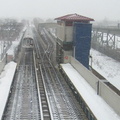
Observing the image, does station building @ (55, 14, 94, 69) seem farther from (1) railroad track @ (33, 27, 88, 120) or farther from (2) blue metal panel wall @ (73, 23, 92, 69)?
(1) railroad track @ (33, 27, 88, 120)

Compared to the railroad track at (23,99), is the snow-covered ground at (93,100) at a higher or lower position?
higher

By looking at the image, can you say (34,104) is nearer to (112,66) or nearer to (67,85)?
(67,85)

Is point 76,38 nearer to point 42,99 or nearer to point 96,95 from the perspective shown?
point 42,99

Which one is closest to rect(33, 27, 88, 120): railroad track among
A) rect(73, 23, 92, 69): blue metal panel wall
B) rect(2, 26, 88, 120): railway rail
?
rect(2, 26, 88, 120): railway rail

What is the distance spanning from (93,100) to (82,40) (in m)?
11.0

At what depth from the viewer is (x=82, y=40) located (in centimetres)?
2345

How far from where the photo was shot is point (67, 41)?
2420 centimetres

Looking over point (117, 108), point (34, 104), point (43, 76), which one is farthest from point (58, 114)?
point (43, 76)

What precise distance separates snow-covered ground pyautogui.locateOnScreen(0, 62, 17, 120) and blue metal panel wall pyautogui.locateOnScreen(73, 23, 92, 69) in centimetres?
570

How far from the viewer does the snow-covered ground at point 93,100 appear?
11000 mm

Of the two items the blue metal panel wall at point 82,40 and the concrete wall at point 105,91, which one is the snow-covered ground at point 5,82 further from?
the blue metal panel wall at point 82,40

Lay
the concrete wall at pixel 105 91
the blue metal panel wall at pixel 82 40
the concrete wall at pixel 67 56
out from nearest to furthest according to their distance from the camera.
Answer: the concrete wall at pixel 105 91
the blue metal panel wall at pixel 82 40
the concrete wall at pixel 67 56

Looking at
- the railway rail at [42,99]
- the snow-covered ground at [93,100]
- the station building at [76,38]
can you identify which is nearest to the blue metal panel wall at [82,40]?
the station building at [76,38]

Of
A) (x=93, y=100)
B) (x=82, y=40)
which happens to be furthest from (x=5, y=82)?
(x=82, y=40)
